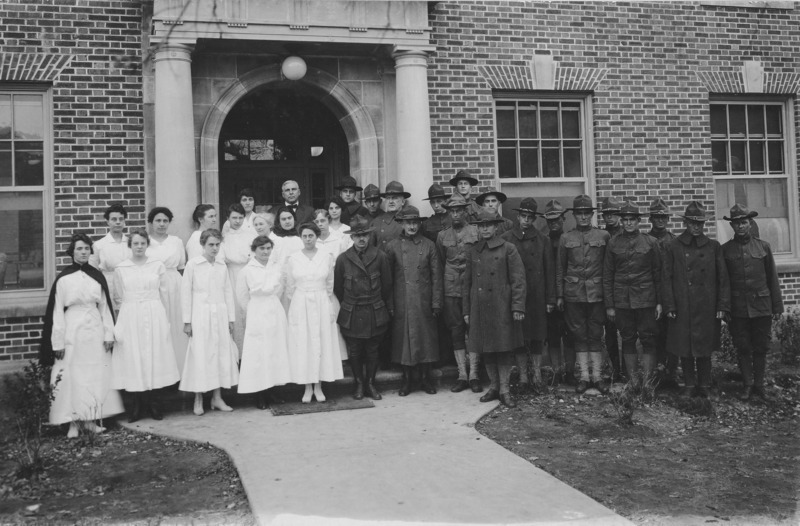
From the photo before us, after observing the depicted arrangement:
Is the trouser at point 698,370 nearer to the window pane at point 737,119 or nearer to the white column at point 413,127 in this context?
the white column at point 413,127

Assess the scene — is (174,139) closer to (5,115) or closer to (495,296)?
(5,115)

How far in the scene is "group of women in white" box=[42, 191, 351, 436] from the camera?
19.9 feet

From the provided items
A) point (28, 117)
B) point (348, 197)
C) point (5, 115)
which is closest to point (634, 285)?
point (348, 197)

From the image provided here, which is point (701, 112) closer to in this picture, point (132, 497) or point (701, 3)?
point (701, 3)

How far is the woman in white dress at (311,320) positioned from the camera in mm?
6703

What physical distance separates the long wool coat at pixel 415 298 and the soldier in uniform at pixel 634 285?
1.69 m

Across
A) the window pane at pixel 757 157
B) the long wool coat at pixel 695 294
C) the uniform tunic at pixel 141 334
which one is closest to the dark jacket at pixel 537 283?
the long wool coat at pixel 695 294

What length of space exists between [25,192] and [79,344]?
2.74 metres

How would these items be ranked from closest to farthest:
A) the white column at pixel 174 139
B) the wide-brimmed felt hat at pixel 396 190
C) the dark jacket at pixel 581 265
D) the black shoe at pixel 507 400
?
the black shoe at pixel 507 400 → the dark jacket at pixel 581 265 → the white column at pixel 174 139 → the wide-brimmed felt hat at pixel 396 190

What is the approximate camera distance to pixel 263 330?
663 centimetres

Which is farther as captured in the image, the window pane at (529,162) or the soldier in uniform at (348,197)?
the window pane at (529,162)

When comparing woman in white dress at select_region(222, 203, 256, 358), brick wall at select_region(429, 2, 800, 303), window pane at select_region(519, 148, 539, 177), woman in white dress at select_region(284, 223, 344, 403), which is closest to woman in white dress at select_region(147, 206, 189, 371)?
woman in white dress at select_region(222, 203, 256, 358)

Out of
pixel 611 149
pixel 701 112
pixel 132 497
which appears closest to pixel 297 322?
pixel 132 497

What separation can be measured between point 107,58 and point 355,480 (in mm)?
5821
